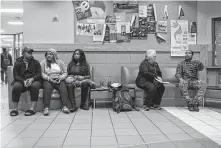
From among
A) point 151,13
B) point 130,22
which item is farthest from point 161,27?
point 130,22

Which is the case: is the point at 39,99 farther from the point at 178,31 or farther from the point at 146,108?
the point at 178,31

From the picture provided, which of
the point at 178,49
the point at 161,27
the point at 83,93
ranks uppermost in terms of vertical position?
the point at 161,27

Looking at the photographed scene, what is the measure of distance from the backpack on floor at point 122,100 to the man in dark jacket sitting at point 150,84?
33 centimetres

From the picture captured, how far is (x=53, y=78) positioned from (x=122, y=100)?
55.3 inches

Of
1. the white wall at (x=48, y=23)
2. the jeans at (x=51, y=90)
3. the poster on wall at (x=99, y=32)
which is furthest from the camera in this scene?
the poster on wall at (x=99, y=32)

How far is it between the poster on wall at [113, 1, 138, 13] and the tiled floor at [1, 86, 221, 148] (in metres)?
2.51

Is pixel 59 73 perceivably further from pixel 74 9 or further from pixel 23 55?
pixel 74 9

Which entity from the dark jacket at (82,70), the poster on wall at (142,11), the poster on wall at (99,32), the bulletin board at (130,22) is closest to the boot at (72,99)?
the dark jacket at (82,70)

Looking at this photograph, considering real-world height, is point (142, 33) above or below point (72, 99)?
above

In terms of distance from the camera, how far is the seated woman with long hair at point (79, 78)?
17.5 feet

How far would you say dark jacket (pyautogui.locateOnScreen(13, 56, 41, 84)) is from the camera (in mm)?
5090

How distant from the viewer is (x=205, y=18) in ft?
21.5

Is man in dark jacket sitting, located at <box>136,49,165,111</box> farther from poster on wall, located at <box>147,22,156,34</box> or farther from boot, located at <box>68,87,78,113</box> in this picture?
boot, located at <box>68,87,78,113</box>

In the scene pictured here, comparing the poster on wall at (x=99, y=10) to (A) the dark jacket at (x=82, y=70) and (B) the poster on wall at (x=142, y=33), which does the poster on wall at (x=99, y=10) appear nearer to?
(B) the poster on wall at (x=142, y=33)
